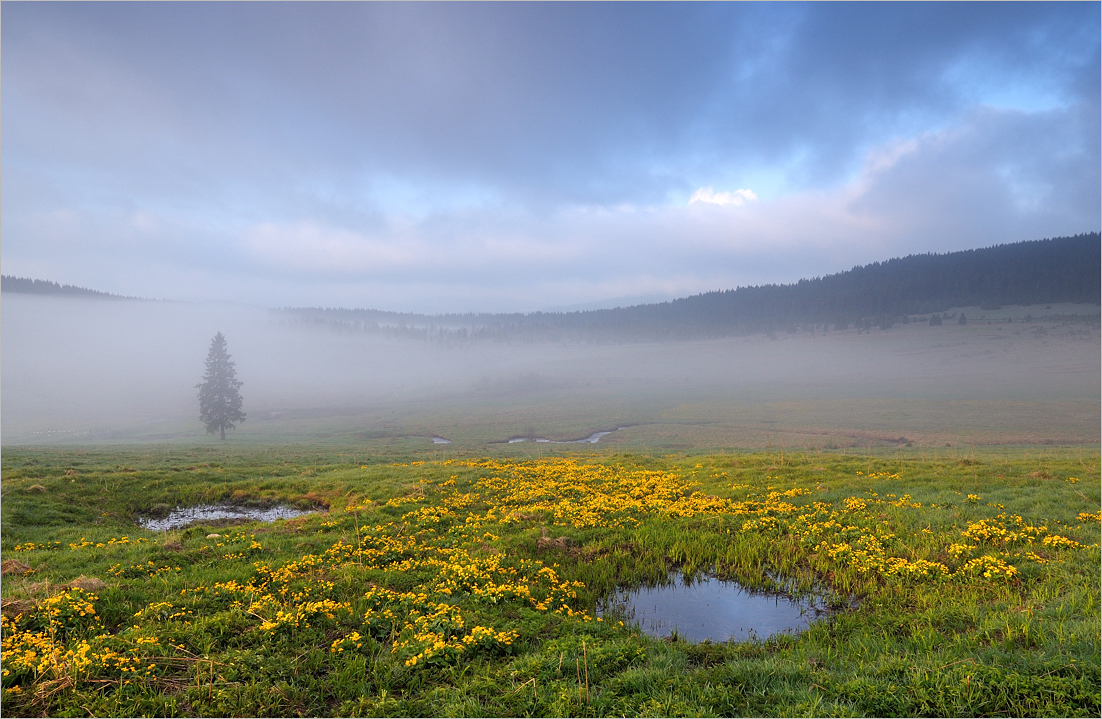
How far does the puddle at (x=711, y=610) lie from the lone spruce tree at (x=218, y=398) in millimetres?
68680

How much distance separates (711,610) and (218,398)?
74.9m

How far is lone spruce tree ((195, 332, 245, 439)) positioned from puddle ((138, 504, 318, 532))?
2010 inches

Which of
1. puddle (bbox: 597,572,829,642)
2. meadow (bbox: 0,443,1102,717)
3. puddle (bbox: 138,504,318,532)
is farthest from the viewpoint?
puddle (bbox: 138,504,318,532)

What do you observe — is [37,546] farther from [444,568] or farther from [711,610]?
[711,610]

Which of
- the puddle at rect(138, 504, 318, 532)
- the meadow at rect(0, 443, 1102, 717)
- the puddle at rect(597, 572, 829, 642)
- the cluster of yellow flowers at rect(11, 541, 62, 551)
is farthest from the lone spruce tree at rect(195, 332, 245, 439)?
the puddle at rect(597, 572, 829, 642)

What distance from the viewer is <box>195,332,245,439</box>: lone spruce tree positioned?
66750mm

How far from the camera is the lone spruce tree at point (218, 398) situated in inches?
2628

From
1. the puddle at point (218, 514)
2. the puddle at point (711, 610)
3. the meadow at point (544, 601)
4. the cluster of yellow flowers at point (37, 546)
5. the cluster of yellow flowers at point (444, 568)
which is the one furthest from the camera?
the puddle at point (218, 514)

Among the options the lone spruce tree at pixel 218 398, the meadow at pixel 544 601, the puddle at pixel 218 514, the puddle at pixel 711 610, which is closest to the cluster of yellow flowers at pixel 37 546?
the meadow at pixel 544 601

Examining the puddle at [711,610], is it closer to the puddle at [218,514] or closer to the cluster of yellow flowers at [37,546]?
the puddle at [218,514]

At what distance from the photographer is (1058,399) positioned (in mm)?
77500

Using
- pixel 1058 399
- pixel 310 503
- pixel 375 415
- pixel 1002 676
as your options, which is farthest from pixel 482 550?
pixel 1058 399

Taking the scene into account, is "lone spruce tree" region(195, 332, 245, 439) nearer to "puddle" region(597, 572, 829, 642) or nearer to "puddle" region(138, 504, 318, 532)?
"puddle" region(138, 504, 318, 532)

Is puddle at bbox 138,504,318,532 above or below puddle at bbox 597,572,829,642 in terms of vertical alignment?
below
